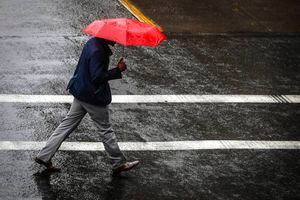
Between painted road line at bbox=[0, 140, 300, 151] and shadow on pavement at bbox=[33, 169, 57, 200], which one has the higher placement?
painted road line at bbox=[0, 140, 300, 151]

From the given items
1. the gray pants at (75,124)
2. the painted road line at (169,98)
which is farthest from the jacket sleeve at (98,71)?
the painted road line at (169,98)

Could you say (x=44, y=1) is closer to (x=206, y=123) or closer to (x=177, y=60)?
(x=177, y=60)

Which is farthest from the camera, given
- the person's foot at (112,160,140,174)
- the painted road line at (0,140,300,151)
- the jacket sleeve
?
the painted road line at (0,140,300,151)

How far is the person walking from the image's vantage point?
8016 millimetres

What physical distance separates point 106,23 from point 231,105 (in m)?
3.75

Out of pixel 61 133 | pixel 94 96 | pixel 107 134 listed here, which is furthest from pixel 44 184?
pixel 94 96

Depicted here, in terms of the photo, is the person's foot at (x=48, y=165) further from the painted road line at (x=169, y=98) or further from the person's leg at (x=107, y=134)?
the painted road line at (x=169, y=98)

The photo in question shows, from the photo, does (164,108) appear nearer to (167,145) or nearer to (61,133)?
(167,145)

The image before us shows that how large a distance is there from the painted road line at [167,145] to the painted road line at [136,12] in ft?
17.1

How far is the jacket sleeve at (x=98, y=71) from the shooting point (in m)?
7.97

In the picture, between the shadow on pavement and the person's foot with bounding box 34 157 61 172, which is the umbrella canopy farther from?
the shadow on pavement

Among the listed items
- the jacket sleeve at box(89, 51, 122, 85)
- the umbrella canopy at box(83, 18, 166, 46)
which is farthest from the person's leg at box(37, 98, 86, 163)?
the umbrella canopy at box(83, 18, 166, 46)

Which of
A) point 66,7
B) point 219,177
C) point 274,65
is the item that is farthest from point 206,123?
point 66,7

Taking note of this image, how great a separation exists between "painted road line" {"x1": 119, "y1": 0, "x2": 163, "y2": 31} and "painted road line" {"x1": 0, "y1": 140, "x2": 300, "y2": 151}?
5227 mm
